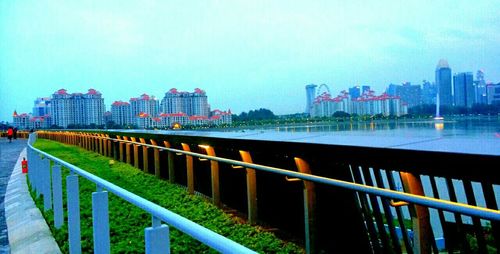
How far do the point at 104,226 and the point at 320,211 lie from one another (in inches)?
75.6

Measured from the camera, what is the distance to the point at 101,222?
420cm

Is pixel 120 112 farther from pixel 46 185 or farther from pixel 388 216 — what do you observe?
pixel 388 216

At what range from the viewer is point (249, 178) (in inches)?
243

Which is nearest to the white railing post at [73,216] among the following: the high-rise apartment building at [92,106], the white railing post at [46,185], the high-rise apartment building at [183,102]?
the white railing post at [46,185]

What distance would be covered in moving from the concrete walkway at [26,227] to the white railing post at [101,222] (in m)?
1.62

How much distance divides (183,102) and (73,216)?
70048 millimetres

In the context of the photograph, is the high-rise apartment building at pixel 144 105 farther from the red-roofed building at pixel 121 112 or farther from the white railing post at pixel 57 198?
the white railing post at pixel 57 198

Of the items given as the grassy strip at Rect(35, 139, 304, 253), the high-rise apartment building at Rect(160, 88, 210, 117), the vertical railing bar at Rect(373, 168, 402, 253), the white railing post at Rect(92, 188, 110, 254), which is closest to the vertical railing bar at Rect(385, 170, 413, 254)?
the vertical railing bar at Rect(373, 168, 402, 253)

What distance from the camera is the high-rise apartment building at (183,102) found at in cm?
7081

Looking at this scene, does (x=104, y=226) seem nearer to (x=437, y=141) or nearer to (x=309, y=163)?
(x=309, y=163)

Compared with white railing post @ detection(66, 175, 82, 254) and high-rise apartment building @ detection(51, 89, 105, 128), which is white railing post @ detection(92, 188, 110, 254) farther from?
high-rise apartment building @ detection(51, 89, 105, 128)

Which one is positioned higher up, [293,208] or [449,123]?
[449,123]

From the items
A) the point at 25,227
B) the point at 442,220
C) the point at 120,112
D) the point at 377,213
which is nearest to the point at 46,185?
the point at 25,227

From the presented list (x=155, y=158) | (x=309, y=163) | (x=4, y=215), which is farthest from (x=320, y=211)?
(x=155, y=158)
